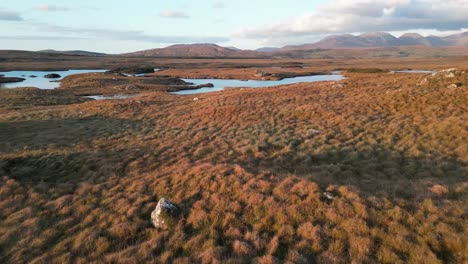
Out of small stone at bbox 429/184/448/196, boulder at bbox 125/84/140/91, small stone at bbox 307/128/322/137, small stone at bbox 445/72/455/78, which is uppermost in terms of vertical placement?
small stone at bbox 445/72/455/78

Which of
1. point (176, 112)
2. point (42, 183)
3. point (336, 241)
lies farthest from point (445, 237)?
point (176, 112)

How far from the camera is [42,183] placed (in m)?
15.7

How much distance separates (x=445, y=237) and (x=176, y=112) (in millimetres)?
30307

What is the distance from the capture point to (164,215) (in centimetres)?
1130

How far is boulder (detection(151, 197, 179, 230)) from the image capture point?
11.1m

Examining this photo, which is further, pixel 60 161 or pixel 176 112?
pixel 176 112

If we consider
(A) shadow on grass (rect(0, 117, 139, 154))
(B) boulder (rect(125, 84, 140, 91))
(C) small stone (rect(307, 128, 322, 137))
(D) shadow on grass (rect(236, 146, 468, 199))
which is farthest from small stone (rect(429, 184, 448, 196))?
(B) boulder (rect(125, 84, 140, 91))

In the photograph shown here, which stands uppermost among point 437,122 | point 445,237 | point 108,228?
point 437,122

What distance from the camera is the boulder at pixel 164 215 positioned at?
1106 centimetres

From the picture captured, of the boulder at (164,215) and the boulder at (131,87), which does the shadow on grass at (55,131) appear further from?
the boulder at (131,87)

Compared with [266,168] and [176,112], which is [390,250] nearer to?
[266,168]

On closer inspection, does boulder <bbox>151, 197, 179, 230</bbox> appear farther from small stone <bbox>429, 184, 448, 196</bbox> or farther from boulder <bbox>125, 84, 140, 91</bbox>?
boulder <bbox>125, 84, 140, 91</bbox>

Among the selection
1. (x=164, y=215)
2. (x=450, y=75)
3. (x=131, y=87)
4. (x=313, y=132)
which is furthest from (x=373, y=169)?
(x=131, y=87)

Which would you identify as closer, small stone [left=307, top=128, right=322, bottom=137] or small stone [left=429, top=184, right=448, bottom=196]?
small stone [left=429, top=184, right=448, bottom=196]
